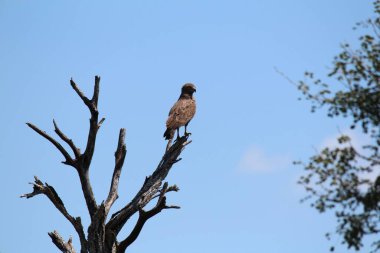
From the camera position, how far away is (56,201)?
51.4 ft

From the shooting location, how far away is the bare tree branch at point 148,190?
15.6 metres

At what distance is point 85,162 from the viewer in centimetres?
1562

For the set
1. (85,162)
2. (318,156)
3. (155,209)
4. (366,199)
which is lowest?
(366,199)

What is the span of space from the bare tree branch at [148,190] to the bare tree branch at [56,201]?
2.24ft

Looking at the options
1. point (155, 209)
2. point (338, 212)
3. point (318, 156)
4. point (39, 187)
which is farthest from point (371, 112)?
point (39, 187)

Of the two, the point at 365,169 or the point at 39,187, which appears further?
the point at 39,187

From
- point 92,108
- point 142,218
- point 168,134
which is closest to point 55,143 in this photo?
point 92,108

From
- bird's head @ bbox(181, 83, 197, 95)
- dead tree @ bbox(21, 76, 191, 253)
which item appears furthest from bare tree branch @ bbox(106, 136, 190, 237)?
bird's head @ bbox(181, 83, 197, 95)

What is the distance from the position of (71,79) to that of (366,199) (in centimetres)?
808

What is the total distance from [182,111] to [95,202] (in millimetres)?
3874

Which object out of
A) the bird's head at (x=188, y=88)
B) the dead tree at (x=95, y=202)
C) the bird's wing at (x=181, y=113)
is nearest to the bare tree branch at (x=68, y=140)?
the dead tree at (x=95, y=202)

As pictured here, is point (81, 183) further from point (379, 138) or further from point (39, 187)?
point (379, 138)

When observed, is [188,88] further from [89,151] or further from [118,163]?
[89,151]

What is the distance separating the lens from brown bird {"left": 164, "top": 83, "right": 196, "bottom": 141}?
55.4 feet
